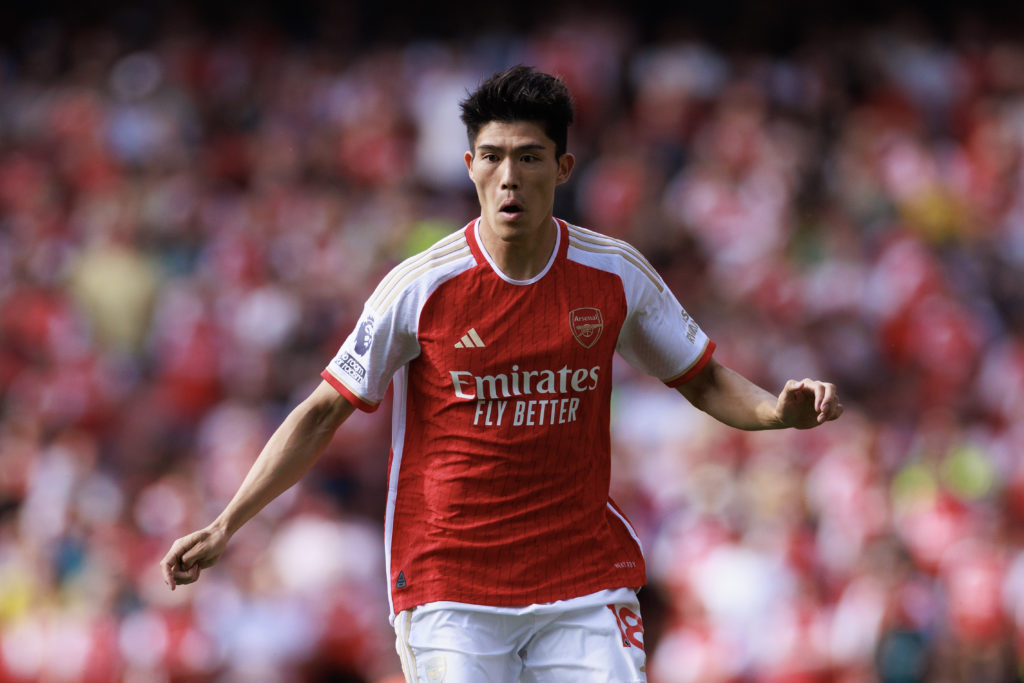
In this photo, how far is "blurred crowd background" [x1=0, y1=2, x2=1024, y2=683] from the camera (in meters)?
9.19

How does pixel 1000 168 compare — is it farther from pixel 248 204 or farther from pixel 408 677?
pixel 408 677

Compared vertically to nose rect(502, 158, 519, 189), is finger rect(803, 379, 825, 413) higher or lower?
lower

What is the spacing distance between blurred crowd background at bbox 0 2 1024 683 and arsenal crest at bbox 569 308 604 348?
4651 millimetres

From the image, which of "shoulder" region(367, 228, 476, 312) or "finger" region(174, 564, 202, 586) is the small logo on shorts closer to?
"finger" region(174, 564, 202, 586)

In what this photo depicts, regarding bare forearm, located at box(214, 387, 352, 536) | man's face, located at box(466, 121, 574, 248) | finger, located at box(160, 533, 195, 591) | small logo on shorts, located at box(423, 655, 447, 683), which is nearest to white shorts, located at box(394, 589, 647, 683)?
small logo on shorts, located at box(423, 655, 447, 683)

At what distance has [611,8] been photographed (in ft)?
48.6

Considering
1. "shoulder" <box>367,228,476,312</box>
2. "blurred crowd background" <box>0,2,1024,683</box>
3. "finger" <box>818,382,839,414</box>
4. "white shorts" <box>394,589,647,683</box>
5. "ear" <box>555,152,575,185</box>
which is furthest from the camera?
"blurred crowd background" <box>0,2,1024,683</box>

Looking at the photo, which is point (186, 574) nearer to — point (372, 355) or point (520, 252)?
point (372, 355)

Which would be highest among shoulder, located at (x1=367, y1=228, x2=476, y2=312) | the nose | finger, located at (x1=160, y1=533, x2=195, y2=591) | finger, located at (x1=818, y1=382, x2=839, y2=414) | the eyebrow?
the eyebrow

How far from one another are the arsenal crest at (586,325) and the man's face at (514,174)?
0.98ft

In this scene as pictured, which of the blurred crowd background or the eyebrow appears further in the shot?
the blurred crowd background

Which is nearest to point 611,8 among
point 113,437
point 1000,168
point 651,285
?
point 1000,168

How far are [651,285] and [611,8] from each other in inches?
421

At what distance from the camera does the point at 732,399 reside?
4664mm
